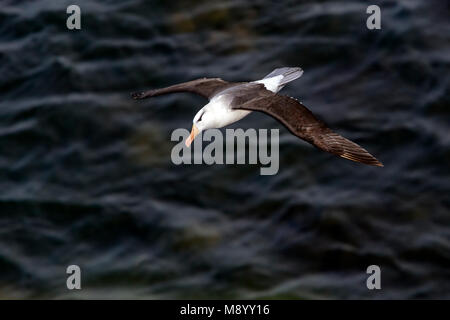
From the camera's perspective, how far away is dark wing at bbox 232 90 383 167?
553 inches

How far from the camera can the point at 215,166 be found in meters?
17.0

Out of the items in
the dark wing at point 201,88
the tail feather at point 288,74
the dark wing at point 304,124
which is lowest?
the dark wing at point 304,124

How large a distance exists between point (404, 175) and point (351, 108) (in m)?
1.53

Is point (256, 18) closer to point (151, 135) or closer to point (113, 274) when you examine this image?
point (151, 135)

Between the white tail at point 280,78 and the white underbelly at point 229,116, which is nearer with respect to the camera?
the white underbelly at point 229,116

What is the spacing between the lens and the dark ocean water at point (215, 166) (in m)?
15.9


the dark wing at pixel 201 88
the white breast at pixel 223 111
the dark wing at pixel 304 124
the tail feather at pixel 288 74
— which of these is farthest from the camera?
the tail feather at pixel 288 74

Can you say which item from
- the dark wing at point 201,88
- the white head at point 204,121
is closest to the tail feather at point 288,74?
the dark wing at point 201,88

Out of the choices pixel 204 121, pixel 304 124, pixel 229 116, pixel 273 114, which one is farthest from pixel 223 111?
pixel 304 124

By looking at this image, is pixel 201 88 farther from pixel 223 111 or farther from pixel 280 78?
pixel 223 111

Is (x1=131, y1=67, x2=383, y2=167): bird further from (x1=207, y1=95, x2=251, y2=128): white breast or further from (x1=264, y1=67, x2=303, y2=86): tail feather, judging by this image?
(x1=264, y1=67, x2=303, y2=86): tail feather

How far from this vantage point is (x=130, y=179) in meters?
17.1

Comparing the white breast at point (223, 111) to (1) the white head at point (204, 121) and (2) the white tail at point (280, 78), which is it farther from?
(2) the white tail at point (280, 78)

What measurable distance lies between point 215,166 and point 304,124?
3076mm
